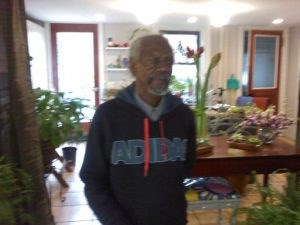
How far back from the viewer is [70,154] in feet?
14.5

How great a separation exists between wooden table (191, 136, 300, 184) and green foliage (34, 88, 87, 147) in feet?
2.68

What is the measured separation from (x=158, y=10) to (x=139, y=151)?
361 cm

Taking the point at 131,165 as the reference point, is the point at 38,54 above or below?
above

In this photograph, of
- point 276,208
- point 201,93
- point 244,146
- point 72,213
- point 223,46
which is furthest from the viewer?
point 223,46

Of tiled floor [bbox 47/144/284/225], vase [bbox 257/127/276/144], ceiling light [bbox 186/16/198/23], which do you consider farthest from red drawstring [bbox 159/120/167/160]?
ceiling light [bbox 186/16/198/23]

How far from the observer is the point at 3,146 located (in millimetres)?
1649

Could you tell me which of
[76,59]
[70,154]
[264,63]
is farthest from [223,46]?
[70,154]

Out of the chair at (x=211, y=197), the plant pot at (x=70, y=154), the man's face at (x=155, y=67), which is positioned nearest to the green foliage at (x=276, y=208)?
the man's face at (x=155, y=67)

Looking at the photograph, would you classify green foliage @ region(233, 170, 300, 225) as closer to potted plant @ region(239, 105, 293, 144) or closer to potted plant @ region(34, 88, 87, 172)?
potted plant @ region(34, 88, 87, 172)

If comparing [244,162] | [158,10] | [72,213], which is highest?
[158,10]

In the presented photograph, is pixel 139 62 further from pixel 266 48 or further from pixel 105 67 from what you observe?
pixel 266 48

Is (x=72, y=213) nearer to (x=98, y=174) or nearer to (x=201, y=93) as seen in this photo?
(x=201, y=93)

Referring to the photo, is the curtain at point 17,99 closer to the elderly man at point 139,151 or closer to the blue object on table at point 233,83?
the elderly man at point 139,151

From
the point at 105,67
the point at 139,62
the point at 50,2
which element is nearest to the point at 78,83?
the point at 105,67
